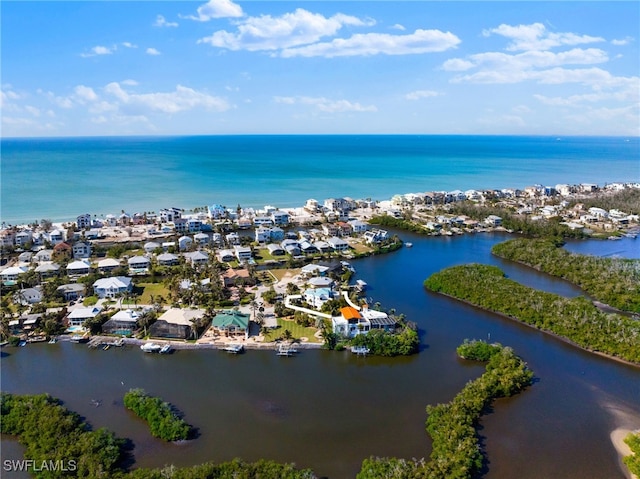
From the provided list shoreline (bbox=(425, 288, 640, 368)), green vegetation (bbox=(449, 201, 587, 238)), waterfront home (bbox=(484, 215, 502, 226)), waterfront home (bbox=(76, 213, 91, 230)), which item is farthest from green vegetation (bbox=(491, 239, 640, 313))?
waterfront home (bbox=(76, 213, 91, 230))

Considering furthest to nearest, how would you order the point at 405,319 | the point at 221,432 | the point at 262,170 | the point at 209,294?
the point at 262,170 < the point at 209,294 < the point at 405,319 < the point at 221,432

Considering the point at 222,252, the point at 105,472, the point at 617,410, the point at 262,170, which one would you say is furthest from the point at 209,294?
the point at 262,170

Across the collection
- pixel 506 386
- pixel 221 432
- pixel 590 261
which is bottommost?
pixel 221 432

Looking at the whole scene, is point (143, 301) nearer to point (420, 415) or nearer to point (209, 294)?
point (209, 294)

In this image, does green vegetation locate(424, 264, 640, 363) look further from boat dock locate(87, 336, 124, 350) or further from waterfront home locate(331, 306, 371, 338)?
boat dock locate(87, 336, 124, 350)

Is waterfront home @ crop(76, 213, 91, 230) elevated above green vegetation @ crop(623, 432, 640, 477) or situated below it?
above

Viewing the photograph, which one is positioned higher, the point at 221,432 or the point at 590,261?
the point at 590,261
